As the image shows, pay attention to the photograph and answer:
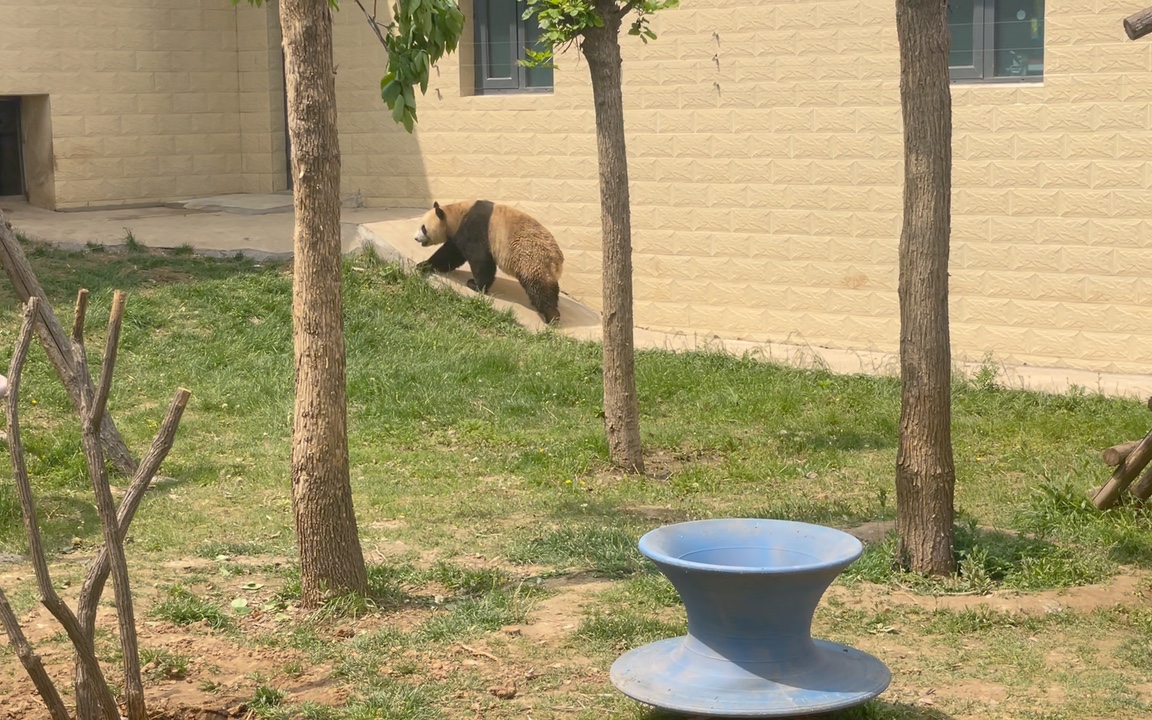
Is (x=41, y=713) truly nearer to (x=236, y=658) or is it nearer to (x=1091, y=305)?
(x=236, y=658)

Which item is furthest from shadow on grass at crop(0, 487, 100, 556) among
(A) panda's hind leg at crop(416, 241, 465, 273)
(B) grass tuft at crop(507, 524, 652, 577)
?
(A) panda's hind leg at crop(416, 241, 465, 273)

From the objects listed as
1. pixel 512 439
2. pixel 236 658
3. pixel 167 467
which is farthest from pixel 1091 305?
pixel 236 658

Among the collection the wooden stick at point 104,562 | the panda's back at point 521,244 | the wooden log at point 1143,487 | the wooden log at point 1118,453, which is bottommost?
the wooden log at point 1143,487

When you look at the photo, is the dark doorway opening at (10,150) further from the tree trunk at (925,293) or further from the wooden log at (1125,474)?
the wooden log at (1125,474)

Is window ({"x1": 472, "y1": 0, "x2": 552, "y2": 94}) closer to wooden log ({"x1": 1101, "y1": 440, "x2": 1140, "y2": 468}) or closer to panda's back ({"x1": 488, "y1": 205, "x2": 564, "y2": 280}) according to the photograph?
panda's back ({"x1": 488, "y1": 205, "x2": 564, "y2": 280})

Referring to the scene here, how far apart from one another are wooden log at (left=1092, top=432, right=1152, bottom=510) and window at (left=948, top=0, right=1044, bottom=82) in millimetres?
5056

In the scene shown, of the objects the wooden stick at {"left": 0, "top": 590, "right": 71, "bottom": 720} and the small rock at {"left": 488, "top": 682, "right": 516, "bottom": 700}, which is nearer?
the wooden stick at {"left": 0, "top": 590, "right": 71, "bottom": 720}

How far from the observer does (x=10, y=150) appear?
16312mm

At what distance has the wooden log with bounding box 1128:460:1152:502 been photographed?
6.55 meters

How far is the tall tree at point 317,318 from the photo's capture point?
5.41 m

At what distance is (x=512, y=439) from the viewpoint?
29.4 ft

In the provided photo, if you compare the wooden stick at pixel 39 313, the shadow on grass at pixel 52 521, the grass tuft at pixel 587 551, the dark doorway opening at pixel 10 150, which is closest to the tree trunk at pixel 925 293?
the grass tuft at pixel 587 551

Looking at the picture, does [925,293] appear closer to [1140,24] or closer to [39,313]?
[1140,24]

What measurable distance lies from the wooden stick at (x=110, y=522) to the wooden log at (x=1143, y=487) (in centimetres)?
479
